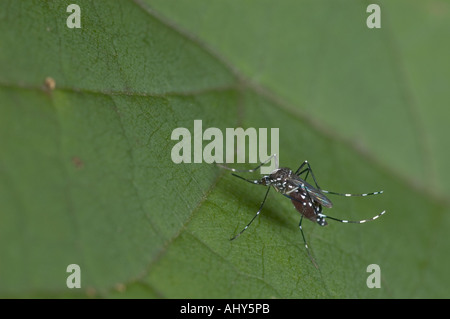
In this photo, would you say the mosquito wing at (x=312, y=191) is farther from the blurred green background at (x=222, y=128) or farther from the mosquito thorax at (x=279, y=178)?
the blurred green background at (x=222, y=128)

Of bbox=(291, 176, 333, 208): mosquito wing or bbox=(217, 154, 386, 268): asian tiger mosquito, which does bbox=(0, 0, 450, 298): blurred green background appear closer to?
bbox=(217, 154, 386, 268): asian tiger mosquito

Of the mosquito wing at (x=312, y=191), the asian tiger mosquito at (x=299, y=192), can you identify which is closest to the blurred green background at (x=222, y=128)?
the asian tiger mosquito at (x=299, y=192)

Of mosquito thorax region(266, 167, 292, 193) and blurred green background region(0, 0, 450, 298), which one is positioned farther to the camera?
mosquito thorax region(266, 167, 292, 193)

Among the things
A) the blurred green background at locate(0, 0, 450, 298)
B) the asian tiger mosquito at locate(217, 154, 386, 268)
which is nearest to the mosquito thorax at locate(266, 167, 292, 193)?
the asian tiger mosquito at locate(217, 154, 386, 268)

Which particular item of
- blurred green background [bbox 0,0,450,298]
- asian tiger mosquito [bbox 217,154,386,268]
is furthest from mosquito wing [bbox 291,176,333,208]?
blurred green background [bbox 0,0,450,298]

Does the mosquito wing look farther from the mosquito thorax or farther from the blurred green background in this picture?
the blurred green background

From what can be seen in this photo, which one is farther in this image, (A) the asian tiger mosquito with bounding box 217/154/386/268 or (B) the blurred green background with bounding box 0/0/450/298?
(A) the asian tiger mosquito with bounding box 217/154/386/268
